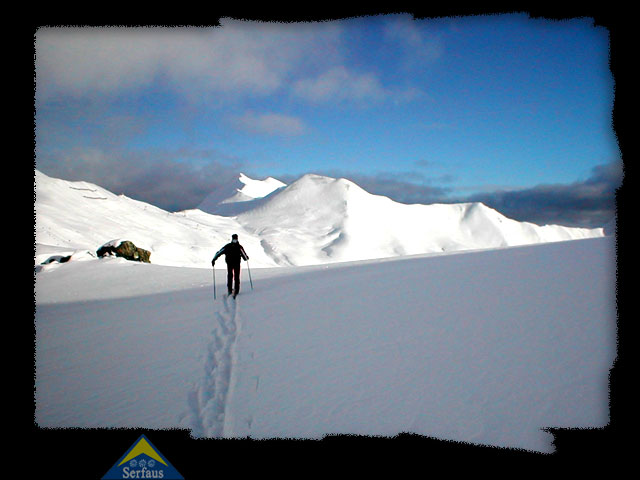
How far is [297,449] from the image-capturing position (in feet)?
4.83

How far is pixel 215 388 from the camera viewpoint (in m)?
3.82

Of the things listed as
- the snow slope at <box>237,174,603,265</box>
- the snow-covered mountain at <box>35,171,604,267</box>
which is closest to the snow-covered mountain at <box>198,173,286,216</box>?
the snow-covered mountain at <box>35,171,604,267</box>

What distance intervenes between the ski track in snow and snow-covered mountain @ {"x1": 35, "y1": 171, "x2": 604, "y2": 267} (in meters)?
22.3

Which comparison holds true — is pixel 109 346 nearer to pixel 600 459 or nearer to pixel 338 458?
pixel 338 458

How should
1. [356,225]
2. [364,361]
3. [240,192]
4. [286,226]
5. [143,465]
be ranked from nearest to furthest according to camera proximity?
[143,465], [364,361], [286,226], [356,225], [240,192]

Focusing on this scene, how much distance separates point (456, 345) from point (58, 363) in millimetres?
5636

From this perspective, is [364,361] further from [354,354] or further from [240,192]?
[240,192]

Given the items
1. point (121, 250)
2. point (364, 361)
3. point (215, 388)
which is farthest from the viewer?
point (121, 250)

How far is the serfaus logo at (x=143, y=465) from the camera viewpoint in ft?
4.43

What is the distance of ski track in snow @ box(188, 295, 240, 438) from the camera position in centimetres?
311

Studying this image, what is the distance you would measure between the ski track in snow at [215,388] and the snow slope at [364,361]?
21 millimetres

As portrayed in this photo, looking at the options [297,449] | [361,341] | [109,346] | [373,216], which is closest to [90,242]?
[109,346]

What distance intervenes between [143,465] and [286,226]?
78.1 meters

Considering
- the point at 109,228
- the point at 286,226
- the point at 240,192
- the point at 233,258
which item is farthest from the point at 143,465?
the point at 240,192
